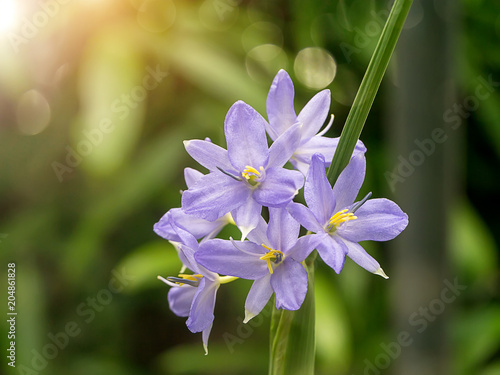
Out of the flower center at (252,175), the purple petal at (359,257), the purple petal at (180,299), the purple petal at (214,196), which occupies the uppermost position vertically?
the flower center at (252,175)

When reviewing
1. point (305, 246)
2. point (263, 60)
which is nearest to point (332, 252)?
point (305, 246)

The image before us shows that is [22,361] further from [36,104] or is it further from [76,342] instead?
[36,104]

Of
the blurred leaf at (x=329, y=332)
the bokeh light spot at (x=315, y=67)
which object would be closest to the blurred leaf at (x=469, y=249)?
the blurred leaf at (x=329, y=332)

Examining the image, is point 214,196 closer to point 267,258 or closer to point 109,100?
point 267,258

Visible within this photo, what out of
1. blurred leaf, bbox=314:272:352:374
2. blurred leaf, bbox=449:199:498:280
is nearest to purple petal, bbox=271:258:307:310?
blurred leaf, bbox=314:272:352:374

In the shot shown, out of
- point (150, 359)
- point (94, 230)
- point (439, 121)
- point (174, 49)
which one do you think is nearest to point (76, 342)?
point (150, 359)

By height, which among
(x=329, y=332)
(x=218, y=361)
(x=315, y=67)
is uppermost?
(x=315, y=67)

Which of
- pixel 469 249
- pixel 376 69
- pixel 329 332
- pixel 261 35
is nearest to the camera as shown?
pixel 376 69

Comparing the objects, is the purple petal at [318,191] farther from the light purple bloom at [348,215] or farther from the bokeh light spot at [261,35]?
the bokeh light spot at [261,35]
